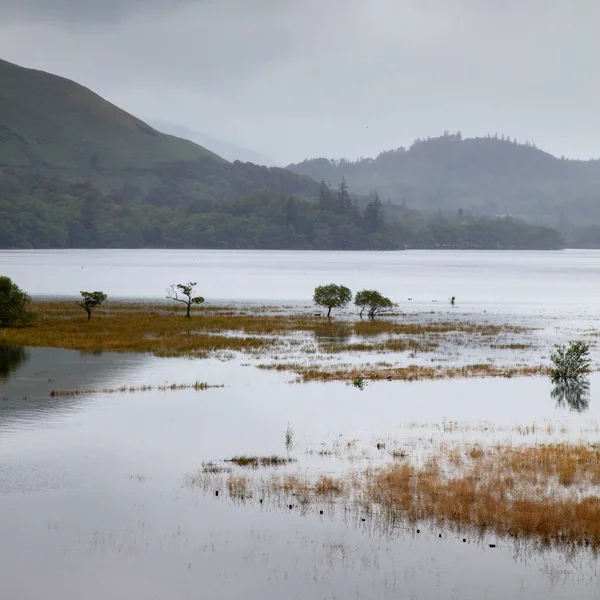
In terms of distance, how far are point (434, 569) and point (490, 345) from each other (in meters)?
49.8

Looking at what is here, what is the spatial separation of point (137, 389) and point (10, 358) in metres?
15.0

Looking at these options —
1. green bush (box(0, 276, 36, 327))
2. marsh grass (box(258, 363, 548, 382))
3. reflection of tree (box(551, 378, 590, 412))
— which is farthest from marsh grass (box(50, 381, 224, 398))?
green bush (box(0, 276, 36, 327))

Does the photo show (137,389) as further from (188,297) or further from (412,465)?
(188,297)

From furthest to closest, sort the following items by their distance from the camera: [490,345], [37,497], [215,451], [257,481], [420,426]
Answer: [490,345] < [420,426] < [215,451] < [257,481] < [37,497]

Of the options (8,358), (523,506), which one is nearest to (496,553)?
(523,506)

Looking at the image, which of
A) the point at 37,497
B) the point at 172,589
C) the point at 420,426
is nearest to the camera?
the point at 172,589

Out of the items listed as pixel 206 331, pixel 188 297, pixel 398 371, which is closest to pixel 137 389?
pixel 398 371

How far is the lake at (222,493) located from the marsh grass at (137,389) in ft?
2.46

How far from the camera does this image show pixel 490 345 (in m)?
68.8

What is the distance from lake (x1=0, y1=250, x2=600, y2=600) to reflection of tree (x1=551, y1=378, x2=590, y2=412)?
0.50 m

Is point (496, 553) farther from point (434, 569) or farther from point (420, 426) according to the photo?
point (420, 426)

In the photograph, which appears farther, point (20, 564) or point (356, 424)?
point (356, 424)

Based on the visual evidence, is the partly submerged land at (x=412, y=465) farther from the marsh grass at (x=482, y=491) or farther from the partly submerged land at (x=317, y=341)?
the partly submerged land at (x=317, y=341)

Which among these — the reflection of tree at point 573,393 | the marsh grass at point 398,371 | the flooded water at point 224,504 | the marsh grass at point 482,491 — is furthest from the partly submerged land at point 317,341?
the marsh grass at point 482,491
